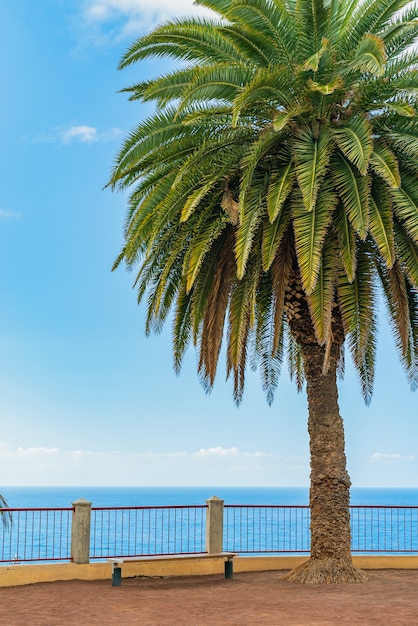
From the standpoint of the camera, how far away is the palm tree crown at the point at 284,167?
599 inches

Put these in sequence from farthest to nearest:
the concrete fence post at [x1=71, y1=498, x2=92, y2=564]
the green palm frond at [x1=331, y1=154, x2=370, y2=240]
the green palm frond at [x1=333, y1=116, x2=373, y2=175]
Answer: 1. the concrete fence post at [x1=71, y1=498, x2=92, y2=564]
2. the green palm frond at [x1=331, y1=154, x2=370, y2=240]
3. the green palm frond at [x1=333, y1=116, x2=373, y2=175]

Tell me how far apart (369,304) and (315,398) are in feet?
7.82

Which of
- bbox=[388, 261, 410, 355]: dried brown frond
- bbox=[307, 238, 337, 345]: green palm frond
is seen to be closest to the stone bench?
bbox=[307, 238, 337, 345]: green palm frond

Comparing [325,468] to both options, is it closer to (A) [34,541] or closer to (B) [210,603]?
(B) [210,603]

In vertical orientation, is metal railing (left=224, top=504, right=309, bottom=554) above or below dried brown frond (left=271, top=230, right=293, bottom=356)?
below

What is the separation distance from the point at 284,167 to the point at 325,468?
20.4ft

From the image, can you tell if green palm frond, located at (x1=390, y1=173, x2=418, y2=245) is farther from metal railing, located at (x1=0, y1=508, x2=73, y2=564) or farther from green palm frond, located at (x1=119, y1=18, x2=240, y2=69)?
metal railing, located at (x1=0, y1=508, x2=73, y2=564)

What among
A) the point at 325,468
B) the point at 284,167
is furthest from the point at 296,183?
the point at 325,468

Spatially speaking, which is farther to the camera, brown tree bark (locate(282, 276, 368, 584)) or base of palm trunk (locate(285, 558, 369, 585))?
brown tree bark (locate(282, 276, 368, 584))

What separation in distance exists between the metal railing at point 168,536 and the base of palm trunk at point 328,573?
2.54ft

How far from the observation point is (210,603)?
47.2ft

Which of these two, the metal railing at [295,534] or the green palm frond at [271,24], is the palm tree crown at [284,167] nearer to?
the green palm frond at [271,24]

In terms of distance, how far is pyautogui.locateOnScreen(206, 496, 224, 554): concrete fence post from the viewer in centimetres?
1895

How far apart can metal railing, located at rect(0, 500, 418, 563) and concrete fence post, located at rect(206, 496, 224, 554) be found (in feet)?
0.09
